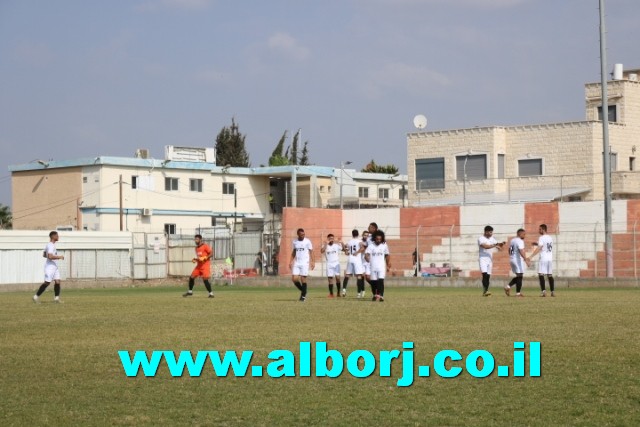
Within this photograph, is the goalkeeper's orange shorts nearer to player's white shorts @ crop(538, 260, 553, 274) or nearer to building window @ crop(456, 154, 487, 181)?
player's white shorts @ crop(538, 260, 553, 274)

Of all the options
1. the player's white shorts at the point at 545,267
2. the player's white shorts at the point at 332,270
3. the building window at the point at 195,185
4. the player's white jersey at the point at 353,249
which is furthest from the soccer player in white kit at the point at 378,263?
the building window at the point at 195,185

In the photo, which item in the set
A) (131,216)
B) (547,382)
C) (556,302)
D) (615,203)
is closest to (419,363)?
(547,382)

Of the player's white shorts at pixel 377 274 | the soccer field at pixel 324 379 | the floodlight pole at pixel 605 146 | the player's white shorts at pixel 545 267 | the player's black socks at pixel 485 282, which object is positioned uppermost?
the floodlight pole at pixel 605 146

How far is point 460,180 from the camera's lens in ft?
214

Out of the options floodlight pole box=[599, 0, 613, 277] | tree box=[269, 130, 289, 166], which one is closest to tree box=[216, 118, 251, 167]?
tree box=[269, 130, 289, 166]

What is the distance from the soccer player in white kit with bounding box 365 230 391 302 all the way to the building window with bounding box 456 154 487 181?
123 feet

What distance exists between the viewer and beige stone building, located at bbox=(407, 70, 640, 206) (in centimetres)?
6100

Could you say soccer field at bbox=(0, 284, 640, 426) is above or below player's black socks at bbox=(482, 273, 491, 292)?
below

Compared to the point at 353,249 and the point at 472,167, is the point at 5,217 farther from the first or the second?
the point at 353,249

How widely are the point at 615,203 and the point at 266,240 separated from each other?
59.1 ft

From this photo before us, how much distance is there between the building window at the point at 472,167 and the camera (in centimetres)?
6632

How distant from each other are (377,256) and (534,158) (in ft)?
122

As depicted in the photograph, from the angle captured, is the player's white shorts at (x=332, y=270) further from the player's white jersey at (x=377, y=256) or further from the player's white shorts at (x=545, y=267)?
the player's white shorts at (x=545, y=267)

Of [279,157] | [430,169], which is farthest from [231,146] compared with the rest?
[430,169]
